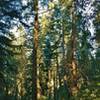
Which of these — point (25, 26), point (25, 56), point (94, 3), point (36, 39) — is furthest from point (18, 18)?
point (25, 56)

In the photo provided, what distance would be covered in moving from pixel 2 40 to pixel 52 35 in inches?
1245

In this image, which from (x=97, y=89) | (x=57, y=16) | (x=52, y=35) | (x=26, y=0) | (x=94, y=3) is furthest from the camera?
(x=52, y=35)

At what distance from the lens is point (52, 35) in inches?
2309

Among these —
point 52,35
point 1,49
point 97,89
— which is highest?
point 52,35

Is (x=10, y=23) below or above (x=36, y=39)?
above

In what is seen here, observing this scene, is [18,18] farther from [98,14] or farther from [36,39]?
[98,14]

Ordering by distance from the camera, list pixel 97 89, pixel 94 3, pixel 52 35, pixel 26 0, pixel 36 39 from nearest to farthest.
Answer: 1. pixel 97 89
2. pixel 36 39
3. pixel 26 0
4. pixel 94 3
5. pixel 52 35

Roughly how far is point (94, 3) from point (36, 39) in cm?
636

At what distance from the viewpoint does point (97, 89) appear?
21.6 m

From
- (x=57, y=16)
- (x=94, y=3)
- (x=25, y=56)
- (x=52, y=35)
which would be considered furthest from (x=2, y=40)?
(x=25, y=56)

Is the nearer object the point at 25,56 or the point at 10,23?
the point at 10,23

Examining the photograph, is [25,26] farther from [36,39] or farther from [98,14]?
[98,14]

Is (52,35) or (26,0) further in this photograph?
(52,35)

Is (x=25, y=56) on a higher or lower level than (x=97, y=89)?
higher
